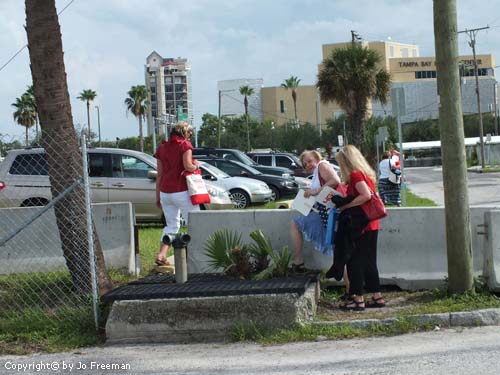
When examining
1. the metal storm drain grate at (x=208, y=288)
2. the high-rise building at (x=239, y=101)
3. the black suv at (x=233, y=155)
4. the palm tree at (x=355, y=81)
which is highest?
the high-rise building at (x=239, y=101)

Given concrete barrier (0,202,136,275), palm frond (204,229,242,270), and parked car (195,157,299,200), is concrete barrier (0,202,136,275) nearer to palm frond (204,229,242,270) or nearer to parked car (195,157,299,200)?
palm frond (204,229,242,270)

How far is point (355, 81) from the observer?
35125 millimetres

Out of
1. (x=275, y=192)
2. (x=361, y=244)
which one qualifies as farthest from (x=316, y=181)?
(x=275, y=192)

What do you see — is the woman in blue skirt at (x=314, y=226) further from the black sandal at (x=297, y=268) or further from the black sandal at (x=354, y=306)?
the black sandal at (x=354, y=306)

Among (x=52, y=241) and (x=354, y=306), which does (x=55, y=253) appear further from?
(x=354, y=306)

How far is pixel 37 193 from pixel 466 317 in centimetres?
949

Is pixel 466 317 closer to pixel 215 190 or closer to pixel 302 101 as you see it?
pixel 215 190

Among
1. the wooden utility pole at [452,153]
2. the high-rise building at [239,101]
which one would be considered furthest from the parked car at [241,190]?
the high-rise building at [239,101]

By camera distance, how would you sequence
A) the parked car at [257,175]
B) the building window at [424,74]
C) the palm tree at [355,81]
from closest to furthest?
the parked car at [257,175] < the palm tree at [355,81] < the building window at [424,74]

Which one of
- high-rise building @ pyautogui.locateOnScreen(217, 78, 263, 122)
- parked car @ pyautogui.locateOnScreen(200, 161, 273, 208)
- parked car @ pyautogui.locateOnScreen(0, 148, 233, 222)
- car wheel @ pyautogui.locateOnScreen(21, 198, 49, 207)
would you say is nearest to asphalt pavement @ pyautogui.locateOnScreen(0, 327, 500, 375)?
car wheel @ pyautogui.locateOnScreen(21, 198, 49, 207)

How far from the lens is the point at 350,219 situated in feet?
23.8

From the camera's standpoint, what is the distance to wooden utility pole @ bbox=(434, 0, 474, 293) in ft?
23.9

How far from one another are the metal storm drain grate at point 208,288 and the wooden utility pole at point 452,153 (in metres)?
1.51

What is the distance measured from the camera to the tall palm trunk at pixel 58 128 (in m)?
7.36
